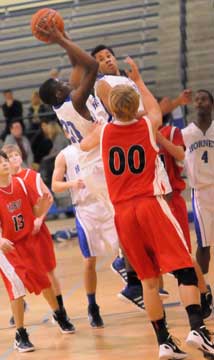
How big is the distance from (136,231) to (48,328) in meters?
1.93

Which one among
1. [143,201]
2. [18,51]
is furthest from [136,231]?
[18,51]

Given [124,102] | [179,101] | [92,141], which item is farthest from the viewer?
[179,101]

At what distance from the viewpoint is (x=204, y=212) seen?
595cm

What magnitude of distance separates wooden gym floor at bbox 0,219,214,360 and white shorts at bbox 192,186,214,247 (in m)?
0.64

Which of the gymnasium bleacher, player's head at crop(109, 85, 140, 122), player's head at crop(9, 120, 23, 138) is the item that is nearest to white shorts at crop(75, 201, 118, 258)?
player's head at crop(109, 85, 140, 122)

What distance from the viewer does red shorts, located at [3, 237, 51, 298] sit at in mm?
5527

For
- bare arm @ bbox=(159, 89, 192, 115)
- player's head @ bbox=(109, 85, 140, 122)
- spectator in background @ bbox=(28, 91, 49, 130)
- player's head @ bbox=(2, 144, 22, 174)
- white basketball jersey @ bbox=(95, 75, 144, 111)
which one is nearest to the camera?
player's head @ bbox=(109, 85, 140, 122)

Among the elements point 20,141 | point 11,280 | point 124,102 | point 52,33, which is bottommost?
point 20,141

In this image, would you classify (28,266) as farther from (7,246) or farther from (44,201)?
(44,201)

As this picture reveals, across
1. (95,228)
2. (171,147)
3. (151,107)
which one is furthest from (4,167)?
(151,107)

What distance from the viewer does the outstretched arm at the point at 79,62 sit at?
4.97 m

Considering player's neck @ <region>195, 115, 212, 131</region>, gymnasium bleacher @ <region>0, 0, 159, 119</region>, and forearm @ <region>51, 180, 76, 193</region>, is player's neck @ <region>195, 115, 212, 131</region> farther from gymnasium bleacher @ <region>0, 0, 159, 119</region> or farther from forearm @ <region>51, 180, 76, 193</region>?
gymnasium bleacher @ <region>0, 0, 159, 119</region>

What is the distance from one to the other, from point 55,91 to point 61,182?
32.5 inches

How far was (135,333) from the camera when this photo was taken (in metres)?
5.67
